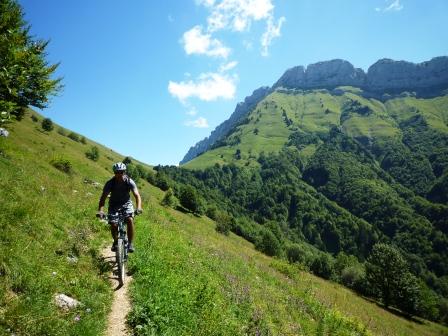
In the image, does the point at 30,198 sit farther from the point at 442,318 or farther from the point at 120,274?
the point at 442,318

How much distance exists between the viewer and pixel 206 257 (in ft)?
52.7

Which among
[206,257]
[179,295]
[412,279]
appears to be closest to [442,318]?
[412,279]

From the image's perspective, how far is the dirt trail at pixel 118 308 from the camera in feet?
23.5

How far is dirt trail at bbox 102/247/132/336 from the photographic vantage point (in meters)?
7.18

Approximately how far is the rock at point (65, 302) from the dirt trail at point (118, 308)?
812 millimetres

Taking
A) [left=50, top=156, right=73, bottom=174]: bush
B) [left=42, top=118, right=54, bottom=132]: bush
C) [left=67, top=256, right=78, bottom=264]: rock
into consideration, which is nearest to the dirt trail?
[left=67, top=256, right=78, bottom=264]: rock

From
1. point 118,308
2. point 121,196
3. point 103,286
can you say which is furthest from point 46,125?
point 118,308

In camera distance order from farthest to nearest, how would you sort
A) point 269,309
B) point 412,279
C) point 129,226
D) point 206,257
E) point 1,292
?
point 412,279 → point 206,257 → point 269,309 → point 129,226 → point 1,292

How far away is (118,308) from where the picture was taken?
8078 millimetres

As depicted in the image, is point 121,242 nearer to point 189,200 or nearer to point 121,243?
point 121,243

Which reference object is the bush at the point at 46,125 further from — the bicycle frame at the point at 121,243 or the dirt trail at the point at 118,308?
the dirt trail at the point at 118,308

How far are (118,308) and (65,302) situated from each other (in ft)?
4.26

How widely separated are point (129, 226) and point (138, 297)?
2477mm

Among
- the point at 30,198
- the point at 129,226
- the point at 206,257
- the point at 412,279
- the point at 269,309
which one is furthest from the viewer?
the point at 412,279
